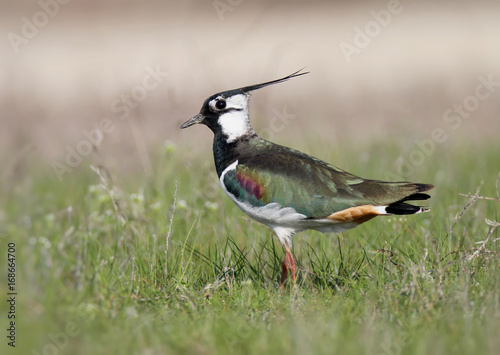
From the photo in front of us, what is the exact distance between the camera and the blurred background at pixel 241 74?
30.9ft

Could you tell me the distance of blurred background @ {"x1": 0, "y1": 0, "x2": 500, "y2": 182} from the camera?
371 inches

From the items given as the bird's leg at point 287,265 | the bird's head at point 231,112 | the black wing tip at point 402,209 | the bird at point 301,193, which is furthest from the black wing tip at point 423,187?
the bird's head at point 231,112

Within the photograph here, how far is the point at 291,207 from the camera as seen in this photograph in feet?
17.1

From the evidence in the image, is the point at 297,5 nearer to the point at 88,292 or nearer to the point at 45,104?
the point at 45,104

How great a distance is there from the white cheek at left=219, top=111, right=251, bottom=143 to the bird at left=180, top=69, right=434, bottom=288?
21 centimetres

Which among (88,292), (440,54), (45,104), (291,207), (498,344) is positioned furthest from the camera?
(440,54)

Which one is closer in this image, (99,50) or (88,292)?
(88,292)

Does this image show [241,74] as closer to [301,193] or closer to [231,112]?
[231,112]

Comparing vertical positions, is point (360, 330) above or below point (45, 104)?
below

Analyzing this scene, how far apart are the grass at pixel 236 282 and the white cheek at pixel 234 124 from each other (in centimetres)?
68

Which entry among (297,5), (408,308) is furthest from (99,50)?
(408,308)

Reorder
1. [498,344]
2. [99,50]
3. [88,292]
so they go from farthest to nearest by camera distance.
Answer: [99,50] < [88,292] < [498,344]

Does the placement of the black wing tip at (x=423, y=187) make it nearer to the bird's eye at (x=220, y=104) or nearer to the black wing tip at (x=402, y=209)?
the black wing tip at (x=402, y=209)

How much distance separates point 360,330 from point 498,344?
0.76 meters
